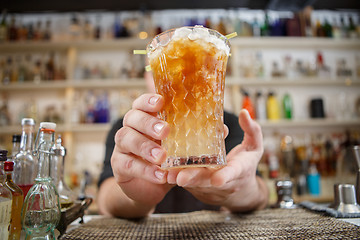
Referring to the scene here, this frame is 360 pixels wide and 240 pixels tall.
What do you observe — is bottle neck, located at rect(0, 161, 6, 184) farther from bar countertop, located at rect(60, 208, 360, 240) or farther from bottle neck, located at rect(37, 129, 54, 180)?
bar countertop, located at rect(60, 208, 360, 240)

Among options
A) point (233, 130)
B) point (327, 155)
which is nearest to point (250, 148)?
point (233, 130)

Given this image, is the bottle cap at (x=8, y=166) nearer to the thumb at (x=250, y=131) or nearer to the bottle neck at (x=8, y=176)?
the bottle neck at (x=8, y=176)

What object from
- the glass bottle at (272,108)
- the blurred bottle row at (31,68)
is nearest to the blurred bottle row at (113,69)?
the blurred bottle row at (31,68)

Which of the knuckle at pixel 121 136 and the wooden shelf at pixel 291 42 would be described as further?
the wooden shelf at pixel 291 42

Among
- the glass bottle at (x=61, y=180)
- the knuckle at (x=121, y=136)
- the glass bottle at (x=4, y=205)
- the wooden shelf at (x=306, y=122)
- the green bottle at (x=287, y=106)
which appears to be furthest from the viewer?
the green bottle at (x=287, y=106)

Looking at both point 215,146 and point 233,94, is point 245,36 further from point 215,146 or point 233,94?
point 215,146

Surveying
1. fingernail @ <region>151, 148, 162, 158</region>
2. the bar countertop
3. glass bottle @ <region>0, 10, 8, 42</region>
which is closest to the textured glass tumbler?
fingernail @ <region>151, 148, 162, 158</region>

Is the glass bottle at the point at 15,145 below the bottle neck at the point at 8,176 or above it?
above
